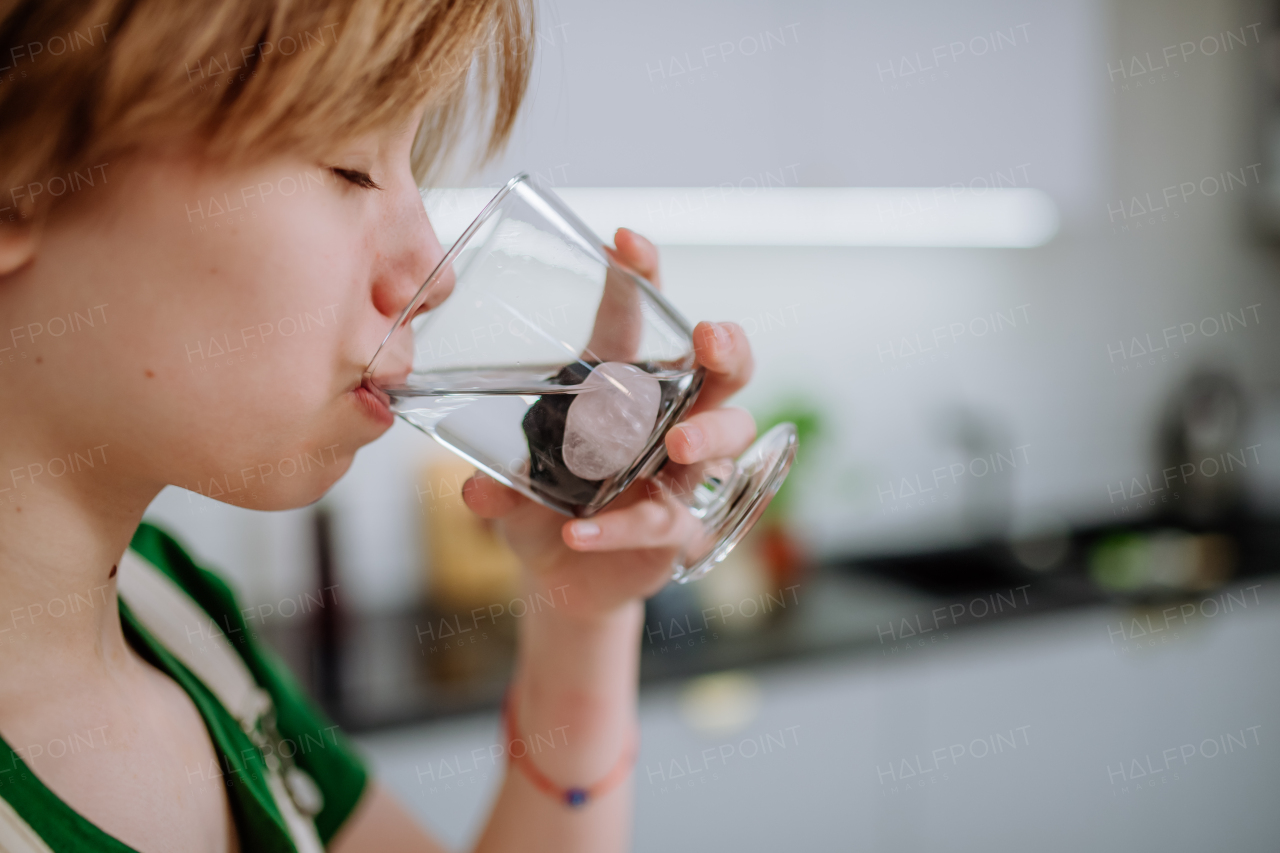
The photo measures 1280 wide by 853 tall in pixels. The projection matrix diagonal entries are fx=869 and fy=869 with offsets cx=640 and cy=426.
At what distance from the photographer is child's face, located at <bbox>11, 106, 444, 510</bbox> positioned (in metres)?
0.47

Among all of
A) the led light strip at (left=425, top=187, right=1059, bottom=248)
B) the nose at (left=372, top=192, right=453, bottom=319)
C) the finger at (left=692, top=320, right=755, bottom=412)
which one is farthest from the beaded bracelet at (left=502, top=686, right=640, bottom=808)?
the led light strip at (left=425, top=187, right=1059, bottom=248)

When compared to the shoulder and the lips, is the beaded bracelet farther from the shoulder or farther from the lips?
the lips

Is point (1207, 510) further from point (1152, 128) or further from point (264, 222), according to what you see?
point (264, 222)

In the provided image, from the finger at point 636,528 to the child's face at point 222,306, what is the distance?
0.18 m

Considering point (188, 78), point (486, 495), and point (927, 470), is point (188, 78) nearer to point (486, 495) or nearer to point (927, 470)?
point (486, 495)

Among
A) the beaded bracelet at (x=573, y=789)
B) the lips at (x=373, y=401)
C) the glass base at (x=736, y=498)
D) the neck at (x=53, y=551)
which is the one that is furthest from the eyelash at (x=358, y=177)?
the beaded bracelet at (x=573, y=789)

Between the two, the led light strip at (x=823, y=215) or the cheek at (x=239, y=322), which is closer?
the cheek at (x=239, y=322)

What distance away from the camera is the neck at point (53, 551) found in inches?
21.3

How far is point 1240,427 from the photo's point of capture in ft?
8.38

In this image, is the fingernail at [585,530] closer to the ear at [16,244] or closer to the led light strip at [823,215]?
the ear at [16,244]

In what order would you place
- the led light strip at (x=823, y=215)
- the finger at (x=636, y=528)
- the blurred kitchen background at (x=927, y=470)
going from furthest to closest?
the led light strip at (x=823, y=215) < the blurred kitchen background at (x=927, y=470) < the finger at (x=636, y=528)

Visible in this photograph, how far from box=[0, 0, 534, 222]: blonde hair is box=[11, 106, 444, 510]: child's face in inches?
0.7

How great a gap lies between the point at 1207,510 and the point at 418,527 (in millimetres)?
2169

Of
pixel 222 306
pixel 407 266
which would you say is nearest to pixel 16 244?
pixel 222 306
